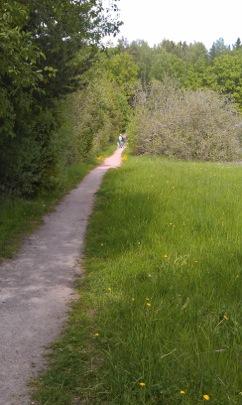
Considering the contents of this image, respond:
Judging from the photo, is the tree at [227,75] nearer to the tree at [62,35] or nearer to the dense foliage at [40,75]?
the dense foliage at [40,75]

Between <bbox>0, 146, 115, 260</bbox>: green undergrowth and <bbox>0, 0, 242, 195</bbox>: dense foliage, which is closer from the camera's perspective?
<bbox>0, 0, 242, 195</bbox>: dense foliage

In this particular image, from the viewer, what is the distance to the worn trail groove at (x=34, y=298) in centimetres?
457

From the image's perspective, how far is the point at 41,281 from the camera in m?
7.27

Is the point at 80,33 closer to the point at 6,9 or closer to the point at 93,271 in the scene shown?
the point at 6,9

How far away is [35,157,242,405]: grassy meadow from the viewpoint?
4.09 metres

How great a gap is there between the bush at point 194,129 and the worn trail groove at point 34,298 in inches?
898

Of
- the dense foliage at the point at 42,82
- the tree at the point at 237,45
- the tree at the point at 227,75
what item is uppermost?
the tree at the point at 237,45

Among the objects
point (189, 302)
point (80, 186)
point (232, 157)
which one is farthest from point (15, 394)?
point (232, 157)

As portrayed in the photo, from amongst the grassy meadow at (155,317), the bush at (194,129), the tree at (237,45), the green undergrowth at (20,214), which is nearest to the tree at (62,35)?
the green undergrowth at (20,214)

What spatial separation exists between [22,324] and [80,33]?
842 centimetres

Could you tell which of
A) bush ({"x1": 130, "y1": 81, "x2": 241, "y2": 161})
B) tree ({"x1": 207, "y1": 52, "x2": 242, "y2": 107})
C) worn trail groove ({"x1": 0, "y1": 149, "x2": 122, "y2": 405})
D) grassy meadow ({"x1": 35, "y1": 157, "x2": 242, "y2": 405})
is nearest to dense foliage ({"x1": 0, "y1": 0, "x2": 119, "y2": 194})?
worn trail groove ({"x1": 0, "y1": 149, "x2": 122, "y2": 405})

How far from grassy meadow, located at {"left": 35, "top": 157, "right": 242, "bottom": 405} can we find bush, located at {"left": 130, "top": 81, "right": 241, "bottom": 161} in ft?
75.5

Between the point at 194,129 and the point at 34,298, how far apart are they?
28.5 metres

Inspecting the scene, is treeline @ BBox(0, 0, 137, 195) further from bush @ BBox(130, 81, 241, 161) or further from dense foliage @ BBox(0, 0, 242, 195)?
bush @ BBox(130, 81, 241, 161)
